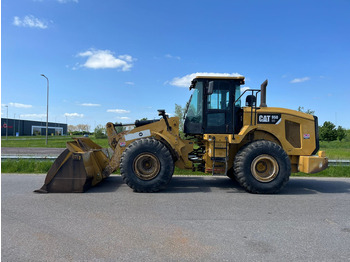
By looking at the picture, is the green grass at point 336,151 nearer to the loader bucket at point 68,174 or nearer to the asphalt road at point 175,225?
the asphalt road at point 175,225

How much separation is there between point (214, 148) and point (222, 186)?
1.19m

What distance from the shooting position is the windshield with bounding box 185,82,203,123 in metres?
6.81

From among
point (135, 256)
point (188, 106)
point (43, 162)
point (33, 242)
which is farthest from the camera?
point (43, 162)

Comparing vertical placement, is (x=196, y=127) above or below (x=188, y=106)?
below

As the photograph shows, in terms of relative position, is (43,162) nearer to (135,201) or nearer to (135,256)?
(135,201)

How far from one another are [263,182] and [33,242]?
483cm

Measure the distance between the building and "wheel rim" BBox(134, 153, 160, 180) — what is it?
70.0 m

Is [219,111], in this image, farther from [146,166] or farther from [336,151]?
[336,151]

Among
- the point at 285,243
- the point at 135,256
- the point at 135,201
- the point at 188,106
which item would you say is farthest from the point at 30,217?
the point at 188,106

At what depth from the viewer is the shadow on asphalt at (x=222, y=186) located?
255 inches

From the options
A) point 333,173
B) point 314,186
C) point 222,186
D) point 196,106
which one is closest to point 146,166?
point 196,106

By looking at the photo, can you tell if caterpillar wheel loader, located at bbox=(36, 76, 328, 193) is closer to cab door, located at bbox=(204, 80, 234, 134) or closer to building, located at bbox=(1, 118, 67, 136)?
cab door, located at bbox=(204, 80, 234, 134)

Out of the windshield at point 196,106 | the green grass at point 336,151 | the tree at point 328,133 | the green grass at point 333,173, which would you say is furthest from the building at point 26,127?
the green grass at point 333,173

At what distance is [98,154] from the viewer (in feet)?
23.5
